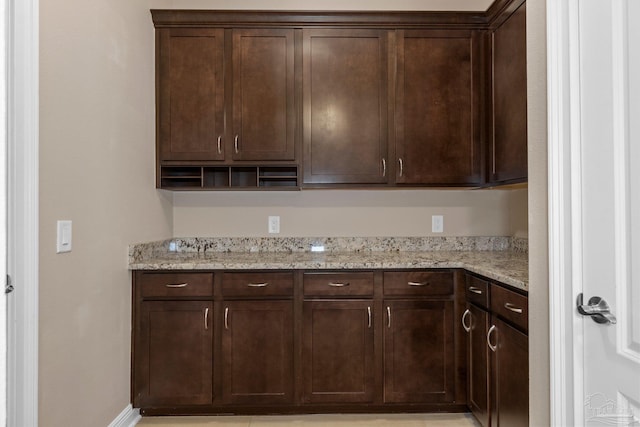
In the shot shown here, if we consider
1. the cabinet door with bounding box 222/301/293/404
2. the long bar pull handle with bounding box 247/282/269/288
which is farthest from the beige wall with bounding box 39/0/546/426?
the long bar pull handle with bounding box 247/282/269/288

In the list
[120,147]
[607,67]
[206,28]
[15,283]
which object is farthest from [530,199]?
[206,28]

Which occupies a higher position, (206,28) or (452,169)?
(206,28)

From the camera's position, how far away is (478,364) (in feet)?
7.32

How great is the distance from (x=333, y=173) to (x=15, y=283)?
1779 millimetres

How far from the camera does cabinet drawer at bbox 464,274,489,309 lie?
2.10 meters

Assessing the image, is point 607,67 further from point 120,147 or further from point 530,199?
point 120,147

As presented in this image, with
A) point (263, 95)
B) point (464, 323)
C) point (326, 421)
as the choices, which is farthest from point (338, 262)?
point (263, 95)

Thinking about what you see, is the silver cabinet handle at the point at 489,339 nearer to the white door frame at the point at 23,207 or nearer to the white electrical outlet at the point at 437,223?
the white electrical outlet at the point at 437,223

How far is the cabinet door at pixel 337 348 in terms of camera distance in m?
2.41

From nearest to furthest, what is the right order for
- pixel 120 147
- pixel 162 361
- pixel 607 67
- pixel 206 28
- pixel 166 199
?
1. pixel 607 67
2. pixel 120 147
3. pixel 162 361
4. pixel 206 28
5. pixel 166 199

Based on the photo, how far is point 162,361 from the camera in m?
2.39

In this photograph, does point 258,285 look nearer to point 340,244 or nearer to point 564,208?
point 340,244

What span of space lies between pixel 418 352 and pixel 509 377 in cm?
63

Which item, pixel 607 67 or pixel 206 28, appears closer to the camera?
pixel 607 67
